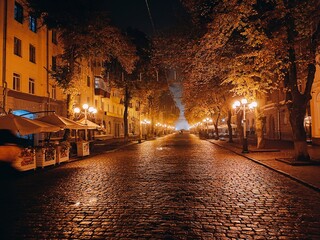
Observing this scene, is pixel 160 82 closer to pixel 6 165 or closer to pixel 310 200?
pixel 6 165

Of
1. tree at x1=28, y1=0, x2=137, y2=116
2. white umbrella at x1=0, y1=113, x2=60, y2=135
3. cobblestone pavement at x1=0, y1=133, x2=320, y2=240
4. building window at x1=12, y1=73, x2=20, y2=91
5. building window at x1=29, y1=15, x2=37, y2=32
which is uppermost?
building window at x1=29, y1=15, x2=37, y2=32

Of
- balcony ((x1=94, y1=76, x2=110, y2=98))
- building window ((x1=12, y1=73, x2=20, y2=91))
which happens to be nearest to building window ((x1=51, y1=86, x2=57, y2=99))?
building window ((x1=12, y1=73, x2=20, y2=91))

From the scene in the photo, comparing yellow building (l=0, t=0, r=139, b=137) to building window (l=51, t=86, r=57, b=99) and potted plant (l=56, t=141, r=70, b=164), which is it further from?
potted plant (l=56, t=141, r=70, b=164)

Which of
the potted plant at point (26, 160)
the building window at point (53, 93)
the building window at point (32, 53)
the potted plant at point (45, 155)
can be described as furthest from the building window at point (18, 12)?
the potted plant at point (26, 160)

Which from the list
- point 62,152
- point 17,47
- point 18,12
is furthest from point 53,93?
point 62,152

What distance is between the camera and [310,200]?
24.1 ft

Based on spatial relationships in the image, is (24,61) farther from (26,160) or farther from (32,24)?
(26,160)

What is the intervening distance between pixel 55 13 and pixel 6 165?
12.4 m

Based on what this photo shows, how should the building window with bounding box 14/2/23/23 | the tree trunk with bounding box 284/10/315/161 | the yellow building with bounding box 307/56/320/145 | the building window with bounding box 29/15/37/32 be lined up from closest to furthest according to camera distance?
1. the tree trunk with bounding box 284/10/315/161
2. the building window with bounding box 14/2/23/23
3. the yellow building with bounding box 307/56/320/145
4. the building window with bounding box 29/15/37/32

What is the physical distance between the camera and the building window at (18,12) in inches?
970

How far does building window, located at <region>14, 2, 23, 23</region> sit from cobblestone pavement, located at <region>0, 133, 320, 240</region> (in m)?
18.6

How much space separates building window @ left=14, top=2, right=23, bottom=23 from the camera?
24645mm

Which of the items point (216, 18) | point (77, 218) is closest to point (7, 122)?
point (77, 218)

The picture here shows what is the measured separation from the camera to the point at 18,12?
82.3 ft
